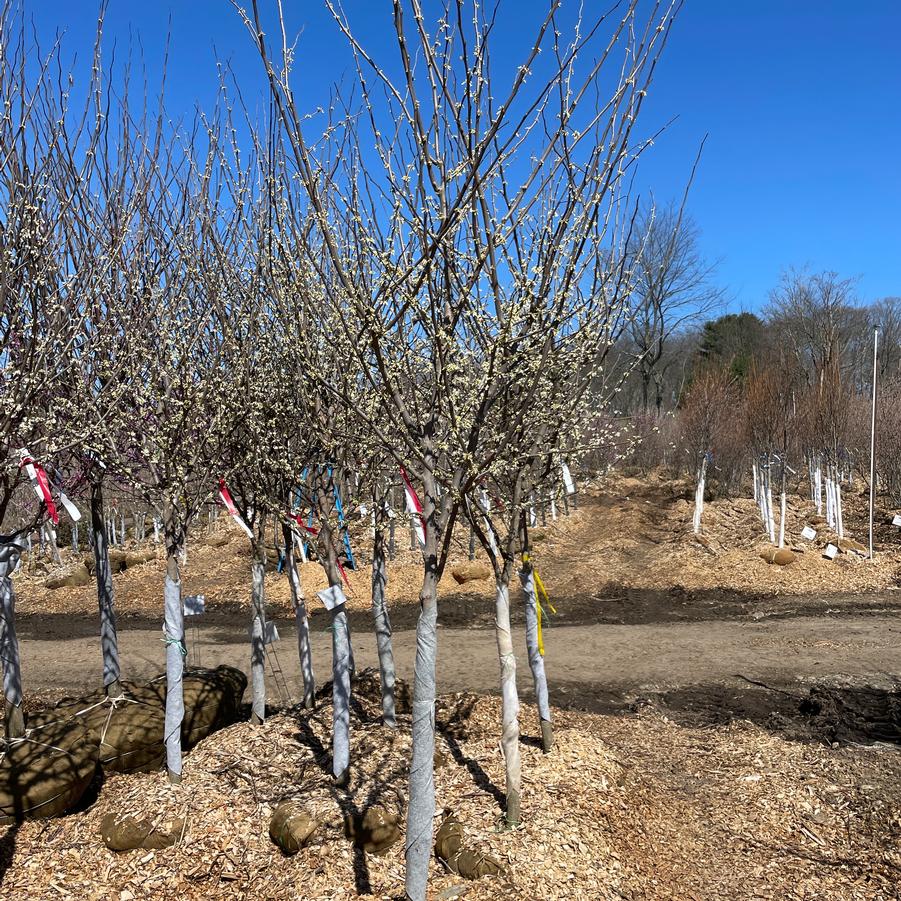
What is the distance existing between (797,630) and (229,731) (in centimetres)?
825

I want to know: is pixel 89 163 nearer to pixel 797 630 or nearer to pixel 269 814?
pixel 269 814

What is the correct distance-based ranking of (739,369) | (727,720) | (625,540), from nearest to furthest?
(727,720), (625,540), (739,369)

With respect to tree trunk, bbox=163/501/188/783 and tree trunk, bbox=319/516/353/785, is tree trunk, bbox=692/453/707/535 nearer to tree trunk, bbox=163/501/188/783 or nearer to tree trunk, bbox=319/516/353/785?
tree trunk, bbox=319/516/353/785

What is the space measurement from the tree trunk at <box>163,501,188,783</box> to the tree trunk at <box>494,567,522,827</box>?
88.5 inches

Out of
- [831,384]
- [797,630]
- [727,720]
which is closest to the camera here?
[727,720]

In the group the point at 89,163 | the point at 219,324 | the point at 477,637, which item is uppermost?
the point at 89,163

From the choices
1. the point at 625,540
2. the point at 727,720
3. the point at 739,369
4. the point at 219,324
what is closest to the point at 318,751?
the point at 219,324

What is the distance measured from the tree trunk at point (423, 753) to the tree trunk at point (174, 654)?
2372 millimetres

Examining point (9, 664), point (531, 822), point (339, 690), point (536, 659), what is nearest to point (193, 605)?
point (339, 690)

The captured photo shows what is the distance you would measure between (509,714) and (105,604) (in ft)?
14.0

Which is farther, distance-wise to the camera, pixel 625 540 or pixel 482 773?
pixel 625 540

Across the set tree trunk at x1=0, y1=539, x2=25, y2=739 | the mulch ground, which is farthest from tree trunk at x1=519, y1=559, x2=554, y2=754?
tree trunk at x1=0, y1=539, x2=25, y2=739

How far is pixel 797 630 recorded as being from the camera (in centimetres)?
1041

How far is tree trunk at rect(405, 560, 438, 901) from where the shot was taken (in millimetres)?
3312
